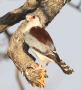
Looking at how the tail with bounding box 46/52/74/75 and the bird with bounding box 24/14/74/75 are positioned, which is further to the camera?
the bird with bounding box 24/14/74/75

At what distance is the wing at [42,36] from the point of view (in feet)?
10.6

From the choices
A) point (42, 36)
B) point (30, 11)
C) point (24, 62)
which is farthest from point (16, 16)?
point (24, 62)

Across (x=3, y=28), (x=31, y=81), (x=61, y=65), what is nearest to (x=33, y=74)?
(x=31, y=81)

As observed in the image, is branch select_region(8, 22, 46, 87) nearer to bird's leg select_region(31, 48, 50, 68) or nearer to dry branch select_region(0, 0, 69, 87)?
dry branch select_region(0, 0, 69, 87)

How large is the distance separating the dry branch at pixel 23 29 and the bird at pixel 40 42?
0.05 meters

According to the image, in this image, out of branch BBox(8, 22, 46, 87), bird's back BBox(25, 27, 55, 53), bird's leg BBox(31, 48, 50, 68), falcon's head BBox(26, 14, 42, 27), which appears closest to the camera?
branch BBox(8, 22, 46, 87)

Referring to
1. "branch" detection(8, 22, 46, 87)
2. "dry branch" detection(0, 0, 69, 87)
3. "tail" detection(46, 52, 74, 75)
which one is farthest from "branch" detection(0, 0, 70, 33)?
"tail" detection(46, 52, 74, 75)

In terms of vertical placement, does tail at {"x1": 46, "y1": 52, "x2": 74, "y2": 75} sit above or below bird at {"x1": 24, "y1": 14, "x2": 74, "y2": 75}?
below

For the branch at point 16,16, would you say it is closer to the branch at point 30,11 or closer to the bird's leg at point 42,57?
the branch at point 30,11

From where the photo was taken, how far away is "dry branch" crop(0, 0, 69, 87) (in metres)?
2.92

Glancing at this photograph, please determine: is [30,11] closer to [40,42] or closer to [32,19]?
[32,19]

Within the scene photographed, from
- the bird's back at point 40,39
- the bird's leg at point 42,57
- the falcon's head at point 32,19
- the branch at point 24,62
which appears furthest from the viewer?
the bird's leg at point 42,57

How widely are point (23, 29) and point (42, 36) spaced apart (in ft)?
0.79

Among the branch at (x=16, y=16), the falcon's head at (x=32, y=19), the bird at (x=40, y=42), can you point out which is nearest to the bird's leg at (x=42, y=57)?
the bird at (x=40, y=42)
